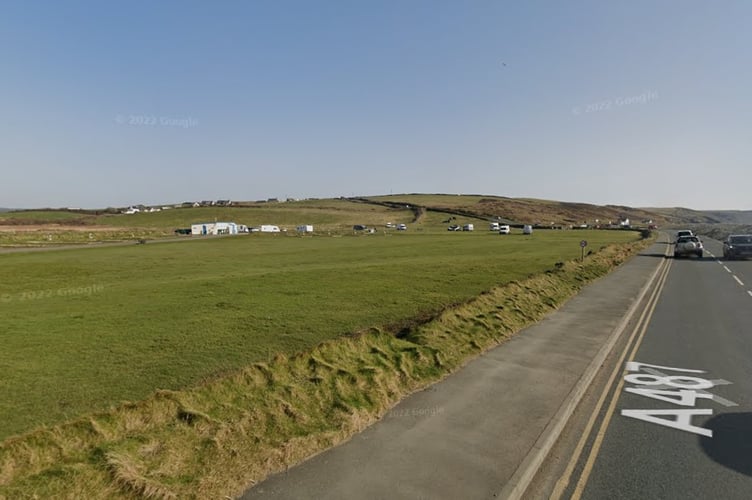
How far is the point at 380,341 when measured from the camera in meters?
10.6

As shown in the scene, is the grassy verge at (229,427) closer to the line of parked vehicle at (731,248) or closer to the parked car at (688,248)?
the line of parked vehicle at (731,248)

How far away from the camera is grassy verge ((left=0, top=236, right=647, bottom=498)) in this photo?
203 inches

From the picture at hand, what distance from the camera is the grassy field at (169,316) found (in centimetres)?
953

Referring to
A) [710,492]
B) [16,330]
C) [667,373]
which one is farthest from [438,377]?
[16,330]

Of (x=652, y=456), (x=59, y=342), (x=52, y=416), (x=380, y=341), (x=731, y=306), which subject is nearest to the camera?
(x=652, y=456)

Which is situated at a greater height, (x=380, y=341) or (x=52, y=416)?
(x=380, y=341)

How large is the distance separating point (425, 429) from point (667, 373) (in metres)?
6.63

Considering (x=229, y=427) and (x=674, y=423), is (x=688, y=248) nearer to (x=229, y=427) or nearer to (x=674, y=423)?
(x=674, y=423)

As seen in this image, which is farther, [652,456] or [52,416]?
[52,416]

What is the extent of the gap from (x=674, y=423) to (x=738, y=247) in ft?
121

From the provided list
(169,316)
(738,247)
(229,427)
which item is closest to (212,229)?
(169,316)

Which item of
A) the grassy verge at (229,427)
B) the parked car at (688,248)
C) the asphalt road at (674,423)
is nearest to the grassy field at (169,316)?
the grassy verge at (229,427)

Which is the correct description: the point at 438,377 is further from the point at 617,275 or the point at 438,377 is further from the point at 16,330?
the point at 617,275

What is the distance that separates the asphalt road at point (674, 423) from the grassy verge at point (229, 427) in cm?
338
